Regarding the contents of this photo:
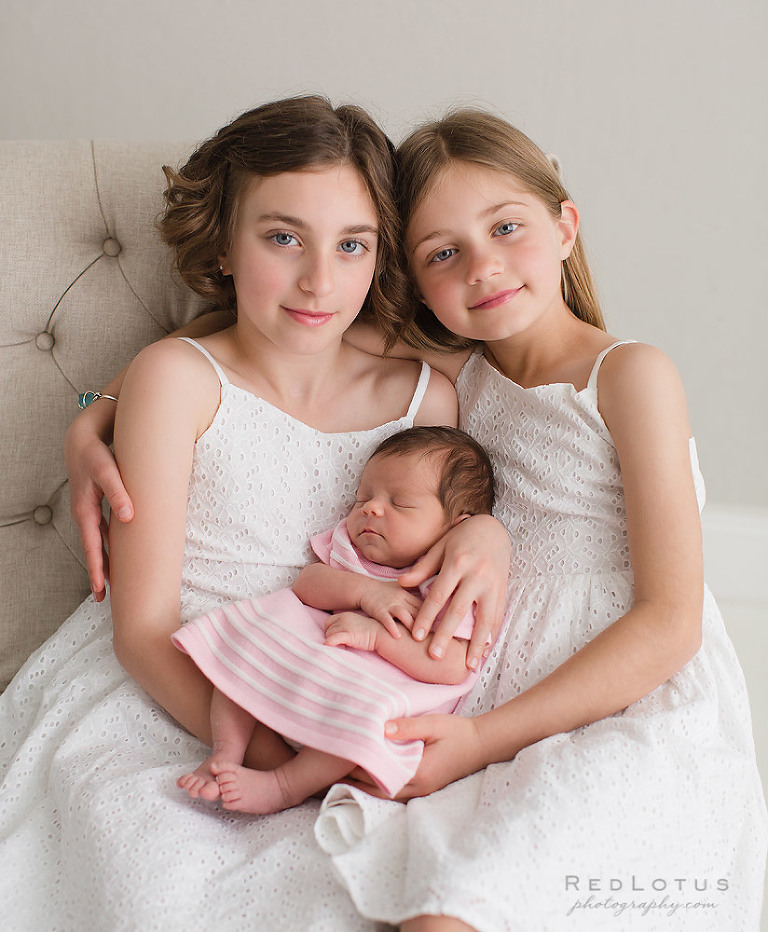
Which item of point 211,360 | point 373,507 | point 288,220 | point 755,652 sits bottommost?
point 755,652

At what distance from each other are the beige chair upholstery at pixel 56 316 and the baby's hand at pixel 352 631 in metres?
0.57

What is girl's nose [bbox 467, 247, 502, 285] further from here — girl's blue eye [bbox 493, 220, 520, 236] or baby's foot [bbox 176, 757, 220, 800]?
baby's foot [bbox 176, 757, 220, 800]

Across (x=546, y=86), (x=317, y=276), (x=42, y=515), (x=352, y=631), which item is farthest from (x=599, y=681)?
(x=546, y=86)

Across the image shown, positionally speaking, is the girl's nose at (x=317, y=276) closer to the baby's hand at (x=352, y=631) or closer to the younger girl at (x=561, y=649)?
the younger girl at (x=561, y=649)

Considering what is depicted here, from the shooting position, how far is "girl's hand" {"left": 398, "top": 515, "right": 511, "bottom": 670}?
1083mm

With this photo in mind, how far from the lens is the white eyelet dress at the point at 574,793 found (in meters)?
0.86

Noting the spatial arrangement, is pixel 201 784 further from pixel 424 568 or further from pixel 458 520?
pixel 458 520

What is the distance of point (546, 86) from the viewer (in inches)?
70.5

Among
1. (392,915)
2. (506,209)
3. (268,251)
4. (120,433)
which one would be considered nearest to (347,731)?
(392,915)

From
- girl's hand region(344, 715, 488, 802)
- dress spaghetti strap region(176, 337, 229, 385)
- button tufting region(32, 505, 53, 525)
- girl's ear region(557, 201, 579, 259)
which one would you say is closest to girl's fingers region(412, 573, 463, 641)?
girl's hand region(344, 715, 488, 802)

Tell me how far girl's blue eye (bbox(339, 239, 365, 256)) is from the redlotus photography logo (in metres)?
0.87

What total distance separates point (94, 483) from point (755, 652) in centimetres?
158

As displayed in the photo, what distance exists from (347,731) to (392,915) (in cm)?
19

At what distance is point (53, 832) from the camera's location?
104 centimetres
